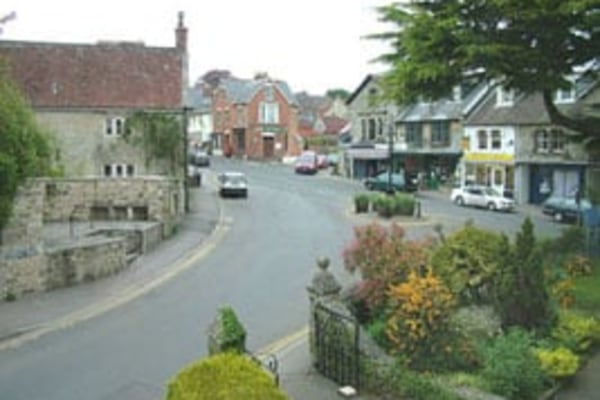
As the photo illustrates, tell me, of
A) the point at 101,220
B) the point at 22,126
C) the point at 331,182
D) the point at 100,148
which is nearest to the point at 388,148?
the point at 331,182

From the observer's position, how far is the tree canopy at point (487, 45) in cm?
2106

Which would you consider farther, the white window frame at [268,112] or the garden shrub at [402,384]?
the white window frame at [268,112]

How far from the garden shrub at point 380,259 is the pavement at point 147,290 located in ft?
6.06

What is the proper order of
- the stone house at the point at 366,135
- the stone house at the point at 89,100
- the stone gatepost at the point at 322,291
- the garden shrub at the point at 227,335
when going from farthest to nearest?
the stone house at the point at 366,135 → the stone house at the point at 89,100 → the stone gatepost at the point at 322,291 → the garden shrub at the point at 227,335

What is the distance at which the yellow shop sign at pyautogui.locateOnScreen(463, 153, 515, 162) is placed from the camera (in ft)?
178

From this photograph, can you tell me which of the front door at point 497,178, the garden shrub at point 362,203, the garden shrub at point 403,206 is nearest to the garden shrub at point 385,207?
the garden shrub at point 403,206

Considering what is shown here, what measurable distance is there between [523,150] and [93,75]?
27.9 m

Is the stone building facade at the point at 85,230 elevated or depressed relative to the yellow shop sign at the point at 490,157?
depressed

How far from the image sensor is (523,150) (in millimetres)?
52969

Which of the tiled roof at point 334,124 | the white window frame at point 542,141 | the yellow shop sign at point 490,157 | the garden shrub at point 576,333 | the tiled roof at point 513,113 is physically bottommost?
the garden shrub at point 576,333

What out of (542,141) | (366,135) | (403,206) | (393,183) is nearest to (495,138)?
(542,141)

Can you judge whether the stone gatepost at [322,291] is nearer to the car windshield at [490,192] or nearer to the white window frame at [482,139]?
the car windshield at [490,192]

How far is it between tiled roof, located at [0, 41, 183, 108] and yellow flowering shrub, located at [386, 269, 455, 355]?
116 feet

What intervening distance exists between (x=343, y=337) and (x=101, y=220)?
24.7 meters
